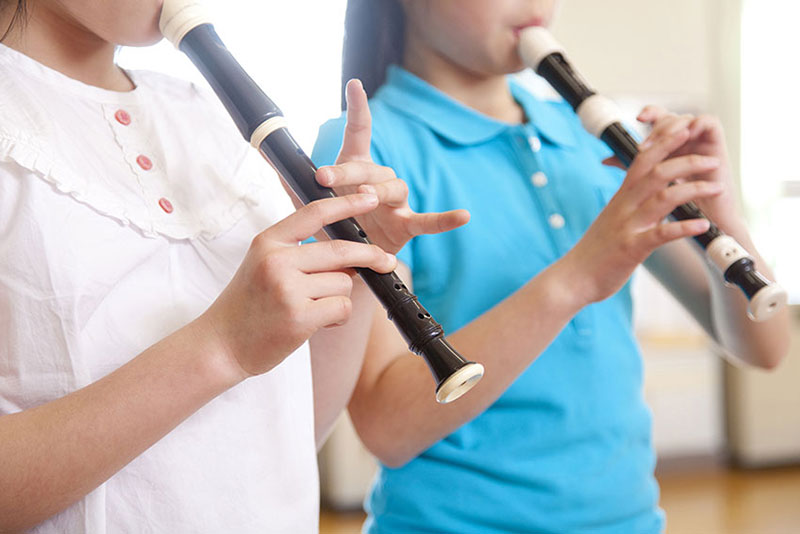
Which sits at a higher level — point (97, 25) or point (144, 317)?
point (97, 25)

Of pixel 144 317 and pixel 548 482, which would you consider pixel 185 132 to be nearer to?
pixel 144 317

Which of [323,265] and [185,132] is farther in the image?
[185,132]

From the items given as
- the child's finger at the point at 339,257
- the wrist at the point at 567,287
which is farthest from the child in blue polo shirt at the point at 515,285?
the child's finger at the point at 339,257

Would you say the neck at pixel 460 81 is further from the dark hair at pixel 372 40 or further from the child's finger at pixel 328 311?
the child's finger at pixel 328 311

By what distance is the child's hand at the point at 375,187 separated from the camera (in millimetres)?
616

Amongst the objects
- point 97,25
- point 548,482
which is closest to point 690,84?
point 548,482

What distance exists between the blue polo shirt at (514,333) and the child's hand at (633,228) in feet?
0.35

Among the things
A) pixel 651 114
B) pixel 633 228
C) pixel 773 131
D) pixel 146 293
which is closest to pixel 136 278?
pixel 146 293

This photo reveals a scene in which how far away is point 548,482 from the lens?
83 centimetres

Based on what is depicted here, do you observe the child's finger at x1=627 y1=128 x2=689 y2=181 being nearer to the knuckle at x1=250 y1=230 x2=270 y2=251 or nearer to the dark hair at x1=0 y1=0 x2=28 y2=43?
the knuckle at x1=250 y1=230 x2=270 y2=251

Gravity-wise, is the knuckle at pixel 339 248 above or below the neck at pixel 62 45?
below

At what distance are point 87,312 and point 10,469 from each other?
0.11 meters

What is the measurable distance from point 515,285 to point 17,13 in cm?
51

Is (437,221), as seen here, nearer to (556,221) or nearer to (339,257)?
(339,257)
